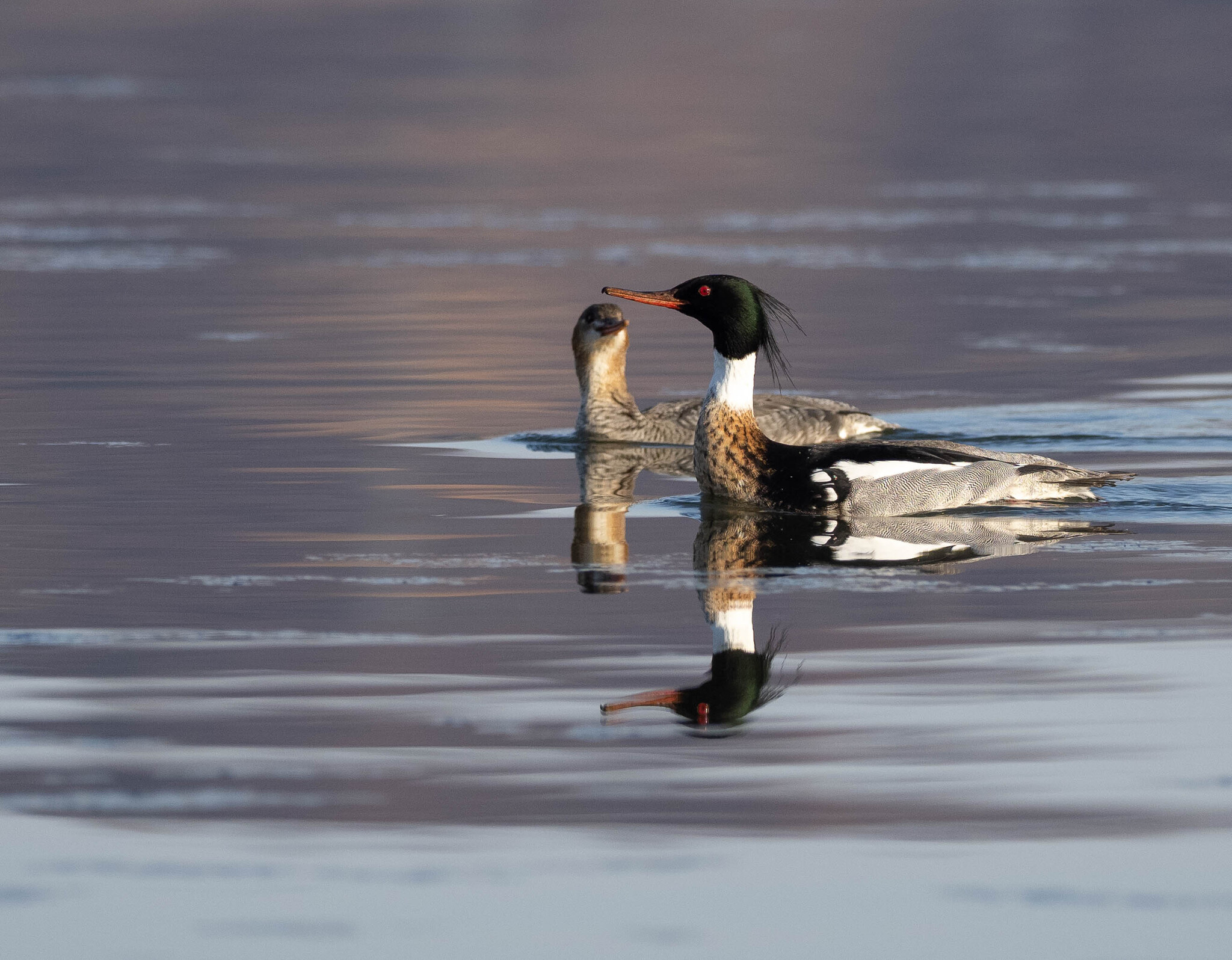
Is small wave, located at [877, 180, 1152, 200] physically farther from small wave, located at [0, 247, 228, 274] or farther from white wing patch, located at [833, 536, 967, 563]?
white wing patch, located at [833, 536, 967, 563]

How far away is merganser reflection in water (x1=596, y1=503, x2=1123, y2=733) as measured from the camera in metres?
7.38

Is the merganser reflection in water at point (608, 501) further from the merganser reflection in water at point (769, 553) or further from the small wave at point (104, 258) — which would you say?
the small wave at point (104, 258)

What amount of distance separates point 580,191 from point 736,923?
85.0 feet

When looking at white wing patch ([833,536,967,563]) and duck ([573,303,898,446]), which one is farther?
duck ([573,303,898,446])

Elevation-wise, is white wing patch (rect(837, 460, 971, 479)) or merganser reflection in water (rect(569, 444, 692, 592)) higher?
white wing patch (rect(837, 460, 971, 479))

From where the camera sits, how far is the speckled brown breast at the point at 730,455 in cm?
1135

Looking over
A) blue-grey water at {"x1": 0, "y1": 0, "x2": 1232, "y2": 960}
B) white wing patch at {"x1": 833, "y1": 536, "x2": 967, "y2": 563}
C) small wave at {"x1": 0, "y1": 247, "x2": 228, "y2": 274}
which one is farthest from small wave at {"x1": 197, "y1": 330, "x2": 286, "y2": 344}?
white wing patch at {"x1": 833, "y1": 536, "x2": 967, "y2": 563}

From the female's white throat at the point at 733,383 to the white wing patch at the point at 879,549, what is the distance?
151 centimetres

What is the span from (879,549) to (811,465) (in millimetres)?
1104

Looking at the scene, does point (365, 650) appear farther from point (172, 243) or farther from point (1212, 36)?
point (1212, 36)

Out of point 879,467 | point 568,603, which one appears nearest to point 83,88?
point 879,467

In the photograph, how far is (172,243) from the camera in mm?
24750

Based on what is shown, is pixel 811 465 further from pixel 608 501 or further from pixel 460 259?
pixel 460 259

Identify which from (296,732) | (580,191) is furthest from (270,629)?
(580,191)
